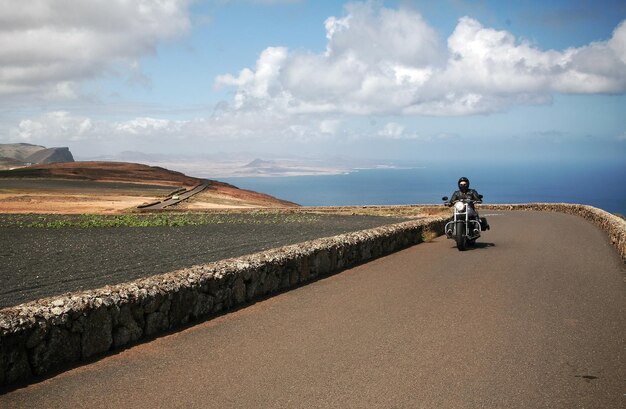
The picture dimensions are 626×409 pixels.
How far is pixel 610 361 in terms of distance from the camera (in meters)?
7.41

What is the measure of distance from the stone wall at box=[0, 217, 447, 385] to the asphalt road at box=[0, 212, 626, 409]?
0.88 ft

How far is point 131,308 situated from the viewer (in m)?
8.22

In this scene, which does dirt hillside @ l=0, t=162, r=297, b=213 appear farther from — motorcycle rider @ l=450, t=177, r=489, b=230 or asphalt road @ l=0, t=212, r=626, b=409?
asphalt road @ l=0, t=212, r=626, b=409

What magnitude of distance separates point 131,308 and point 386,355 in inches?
130

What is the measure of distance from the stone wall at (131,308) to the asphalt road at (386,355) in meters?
0.27

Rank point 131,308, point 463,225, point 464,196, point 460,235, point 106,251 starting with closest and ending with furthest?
point 131,308, point 460,235, point 463,225, point 106,251, point 464,196

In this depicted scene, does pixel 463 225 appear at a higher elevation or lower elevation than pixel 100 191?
higher

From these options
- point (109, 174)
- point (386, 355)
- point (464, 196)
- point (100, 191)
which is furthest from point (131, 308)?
point (109, 174)

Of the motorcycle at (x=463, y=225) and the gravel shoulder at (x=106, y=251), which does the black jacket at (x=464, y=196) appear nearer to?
the motorcycle at (x=463, y=225)

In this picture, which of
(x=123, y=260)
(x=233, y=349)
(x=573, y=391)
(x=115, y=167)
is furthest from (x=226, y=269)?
(x=115, y=167)

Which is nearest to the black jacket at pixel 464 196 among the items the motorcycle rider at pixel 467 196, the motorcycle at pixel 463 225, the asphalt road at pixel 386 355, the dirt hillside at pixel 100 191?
the motorcycle rider at pixel 467 196

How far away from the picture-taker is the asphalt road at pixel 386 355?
20.5 ft

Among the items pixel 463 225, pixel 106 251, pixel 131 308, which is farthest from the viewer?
pixel 106 251

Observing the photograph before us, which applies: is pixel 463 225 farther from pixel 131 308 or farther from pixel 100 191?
pixel 100 191
